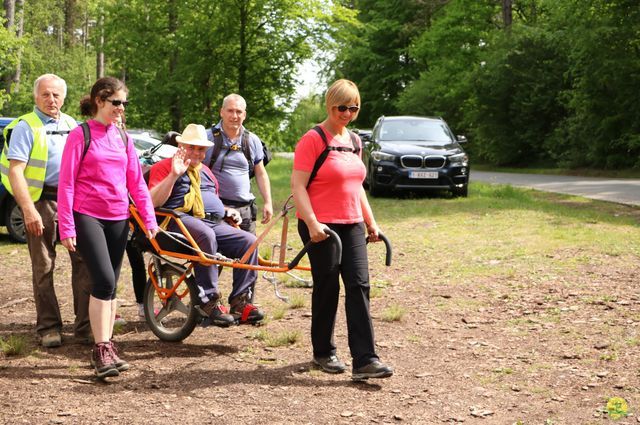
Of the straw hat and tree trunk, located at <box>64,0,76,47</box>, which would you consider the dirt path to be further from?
tree trunk, located at <box>64,0,76,47</box>

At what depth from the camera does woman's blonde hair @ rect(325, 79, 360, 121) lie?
17.7 ft

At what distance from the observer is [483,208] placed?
16016mm

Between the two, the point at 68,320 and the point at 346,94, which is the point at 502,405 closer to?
the point at 346,94

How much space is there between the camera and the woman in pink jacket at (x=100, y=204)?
18.2ft

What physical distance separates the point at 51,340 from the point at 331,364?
7.11ft

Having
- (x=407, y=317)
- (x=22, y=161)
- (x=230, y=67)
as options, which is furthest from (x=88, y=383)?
(x=230, y=67)

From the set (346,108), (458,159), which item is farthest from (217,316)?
(458,159)

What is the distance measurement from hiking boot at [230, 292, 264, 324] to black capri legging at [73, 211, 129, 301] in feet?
4.75

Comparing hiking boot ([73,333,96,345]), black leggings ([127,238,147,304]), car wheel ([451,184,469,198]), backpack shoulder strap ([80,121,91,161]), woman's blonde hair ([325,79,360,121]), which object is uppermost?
woman's blonde hair ([325,79,360,121])

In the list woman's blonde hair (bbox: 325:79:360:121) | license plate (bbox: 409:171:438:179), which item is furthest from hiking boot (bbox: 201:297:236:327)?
license plate (bbox: 409:171:438:179)

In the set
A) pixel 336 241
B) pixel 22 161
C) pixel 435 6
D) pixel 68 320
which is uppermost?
pixel 435 6

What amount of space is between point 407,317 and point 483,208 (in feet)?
29.2

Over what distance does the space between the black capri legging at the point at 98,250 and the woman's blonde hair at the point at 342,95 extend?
1.62 m

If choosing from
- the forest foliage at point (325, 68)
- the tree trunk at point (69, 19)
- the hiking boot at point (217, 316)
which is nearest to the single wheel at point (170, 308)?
the hiking boot at point (217, 316)
